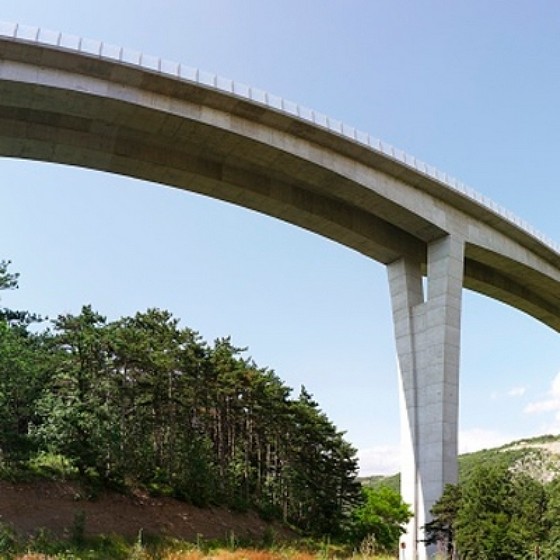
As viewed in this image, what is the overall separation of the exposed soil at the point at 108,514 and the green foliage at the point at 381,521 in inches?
145

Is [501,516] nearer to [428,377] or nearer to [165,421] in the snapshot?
[428,377]

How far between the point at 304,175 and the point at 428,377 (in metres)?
8.81

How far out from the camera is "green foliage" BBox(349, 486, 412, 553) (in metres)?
25.9

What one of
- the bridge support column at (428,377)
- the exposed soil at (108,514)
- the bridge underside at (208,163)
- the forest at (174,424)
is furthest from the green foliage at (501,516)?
the exposed soil at (108,514)

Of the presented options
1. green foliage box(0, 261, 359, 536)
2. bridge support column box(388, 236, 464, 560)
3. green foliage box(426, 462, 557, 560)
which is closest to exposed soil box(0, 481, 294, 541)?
green foliage box(0, 261, 359, 536)

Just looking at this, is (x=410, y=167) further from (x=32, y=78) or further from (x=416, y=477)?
(x=32, y=78)

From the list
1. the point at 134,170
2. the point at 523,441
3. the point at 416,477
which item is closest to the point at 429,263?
the point at 416,477

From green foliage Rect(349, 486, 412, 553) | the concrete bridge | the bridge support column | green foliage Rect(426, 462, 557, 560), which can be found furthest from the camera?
green foliage Rect(349, 486, 412, 553)

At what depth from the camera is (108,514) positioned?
24.7m

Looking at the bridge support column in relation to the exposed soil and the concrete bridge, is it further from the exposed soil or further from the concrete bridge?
the exposed soil

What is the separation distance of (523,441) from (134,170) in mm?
103922

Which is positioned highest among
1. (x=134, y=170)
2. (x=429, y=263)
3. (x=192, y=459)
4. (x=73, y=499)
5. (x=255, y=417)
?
(x=134, y=170)

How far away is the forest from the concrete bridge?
4.39m

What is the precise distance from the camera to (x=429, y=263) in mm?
25219
